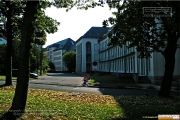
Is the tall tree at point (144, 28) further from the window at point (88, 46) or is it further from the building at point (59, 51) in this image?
the building at point (59, 51)

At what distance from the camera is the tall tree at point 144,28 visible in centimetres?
1257

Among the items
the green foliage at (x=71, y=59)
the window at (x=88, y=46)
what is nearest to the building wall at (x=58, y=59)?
the green foliage at (x=71, y=59)

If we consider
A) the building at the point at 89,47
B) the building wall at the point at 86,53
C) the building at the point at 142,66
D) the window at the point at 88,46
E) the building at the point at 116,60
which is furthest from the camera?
the window at the point at 88,46

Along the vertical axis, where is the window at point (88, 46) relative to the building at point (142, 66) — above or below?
above

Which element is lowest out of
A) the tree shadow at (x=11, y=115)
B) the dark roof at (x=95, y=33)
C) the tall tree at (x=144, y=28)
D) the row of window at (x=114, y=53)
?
the tree shadow at (x=11, y=115)

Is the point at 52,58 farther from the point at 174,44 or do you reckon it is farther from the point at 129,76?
the point at 174,44

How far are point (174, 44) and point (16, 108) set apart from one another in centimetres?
1210

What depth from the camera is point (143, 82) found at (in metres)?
36.6

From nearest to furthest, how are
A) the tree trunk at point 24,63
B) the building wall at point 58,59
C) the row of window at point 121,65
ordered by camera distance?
the tree trunk at point 24,63
the row of window at point 121,65
the building wall at point 58,59

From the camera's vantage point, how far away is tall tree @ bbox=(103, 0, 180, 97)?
12570mm

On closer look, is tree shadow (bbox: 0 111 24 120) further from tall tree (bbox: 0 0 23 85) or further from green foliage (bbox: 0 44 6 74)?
green foliage (bbox: 0 44 6 74)

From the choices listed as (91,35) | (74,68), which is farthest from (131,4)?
(74,68)

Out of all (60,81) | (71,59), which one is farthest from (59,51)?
(60,81)

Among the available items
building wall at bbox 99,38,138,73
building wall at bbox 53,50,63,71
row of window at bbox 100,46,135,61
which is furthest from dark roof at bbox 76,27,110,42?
building wall at bbox 53,50,63,71
